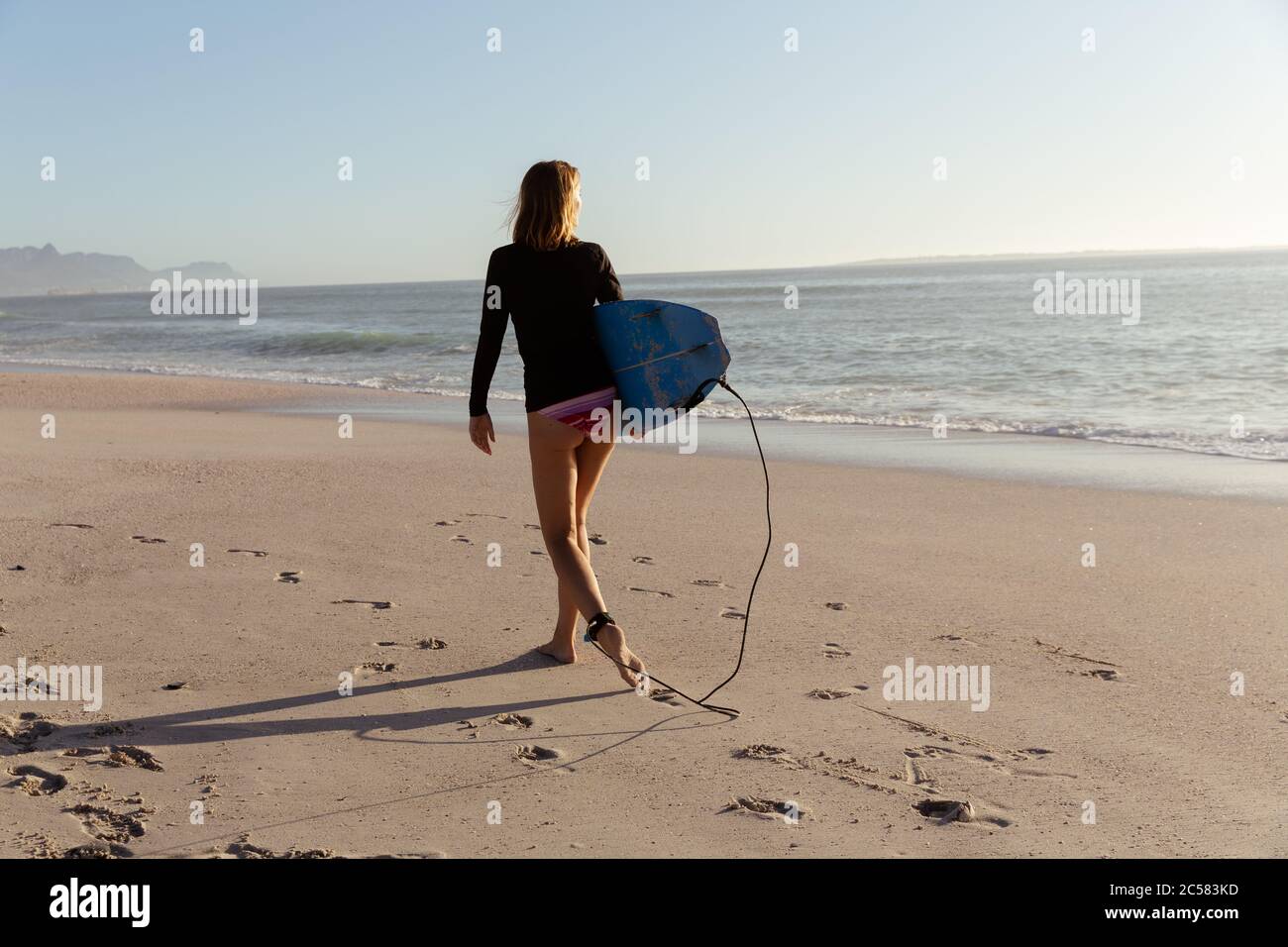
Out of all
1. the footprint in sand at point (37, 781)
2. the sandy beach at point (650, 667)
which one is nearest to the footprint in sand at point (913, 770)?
the sandy beach at point (650, 667)

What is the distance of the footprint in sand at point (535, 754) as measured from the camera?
10.4 feet

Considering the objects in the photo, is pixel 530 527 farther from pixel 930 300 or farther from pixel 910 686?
pixel 930 300

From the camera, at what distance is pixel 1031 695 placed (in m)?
3.67

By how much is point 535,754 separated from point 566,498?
3.11ft

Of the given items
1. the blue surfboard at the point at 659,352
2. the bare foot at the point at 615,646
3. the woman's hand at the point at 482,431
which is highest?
the blue surfboard at the point at 659,352

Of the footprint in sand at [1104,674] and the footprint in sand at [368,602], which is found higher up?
the footprint in sand at [368,602]

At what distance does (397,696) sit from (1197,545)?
173 inches

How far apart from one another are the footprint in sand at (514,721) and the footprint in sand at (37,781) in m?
1.24

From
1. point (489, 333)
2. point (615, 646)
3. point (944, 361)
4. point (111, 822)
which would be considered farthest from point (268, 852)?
point (944, 361)

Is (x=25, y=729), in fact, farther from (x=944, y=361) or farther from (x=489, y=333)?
(x=944, y=361)

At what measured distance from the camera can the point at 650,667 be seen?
3.99 m

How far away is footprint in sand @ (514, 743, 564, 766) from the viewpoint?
10.4 feet

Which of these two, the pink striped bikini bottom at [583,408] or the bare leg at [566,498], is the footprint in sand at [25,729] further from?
the pink striped bikini bottom at [583,408]
